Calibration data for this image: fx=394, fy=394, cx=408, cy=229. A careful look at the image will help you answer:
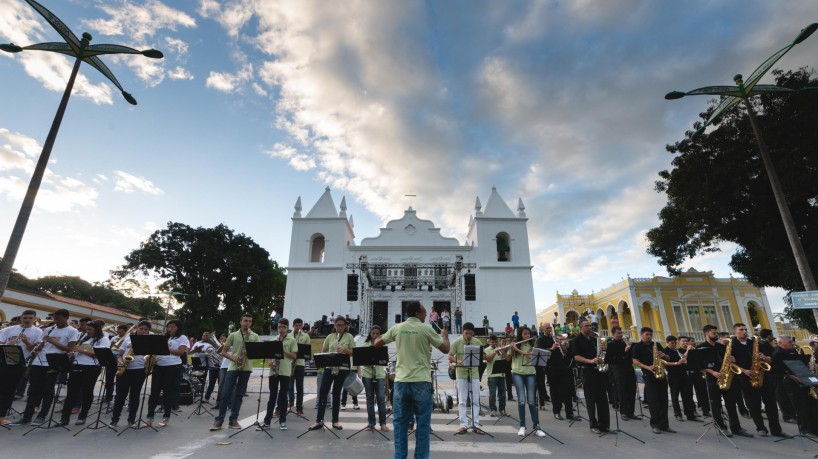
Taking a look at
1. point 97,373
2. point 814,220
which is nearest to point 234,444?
point 97,373

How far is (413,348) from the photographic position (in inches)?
187

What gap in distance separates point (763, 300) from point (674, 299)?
24.8 ft

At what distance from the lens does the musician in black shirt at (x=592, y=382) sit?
6945 mm

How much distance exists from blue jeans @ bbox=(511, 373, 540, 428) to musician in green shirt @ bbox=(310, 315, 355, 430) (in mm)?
3126

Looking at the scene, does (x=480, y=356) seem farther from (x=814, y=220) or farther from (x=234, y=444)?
(x=814, y=220)

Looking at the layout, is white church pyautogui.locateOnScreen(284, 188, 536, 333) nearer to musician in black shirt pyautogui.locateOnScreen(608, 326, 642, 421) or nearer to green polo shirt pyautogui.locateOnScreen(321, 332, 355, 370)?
musician in black shirt pyautogui.locateOnScreen(608, 326, 642, 421)

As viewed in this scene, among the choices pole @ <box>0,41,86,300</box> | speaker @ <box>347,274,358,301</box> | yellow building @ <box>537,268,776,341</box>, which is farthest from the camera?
yellow building @ <box>537,268,776,341</box>

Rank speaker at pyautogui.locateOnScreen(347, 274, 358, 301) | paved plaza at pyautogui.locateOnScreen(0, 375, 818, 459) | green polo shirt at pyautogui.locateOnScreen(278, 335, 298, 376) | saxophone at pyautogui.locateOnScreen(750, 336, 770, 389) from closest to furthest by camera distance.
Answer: paved plaza at pyautogui.locateOnScreen(0, 375, 818, 459)
saxophone at pyautogui.locateOnScreen(750, 336, 770, 389)
green polo shirt at pyautogui.locateOnScreen(278, 335, 298, 376)
speaker at pyautogui.locateOnScreen(347, 274, 358, 301)

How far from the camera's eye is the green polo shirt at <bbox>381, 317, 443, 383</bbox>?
4555 mm

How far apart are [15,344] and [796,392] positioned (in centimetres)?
1442

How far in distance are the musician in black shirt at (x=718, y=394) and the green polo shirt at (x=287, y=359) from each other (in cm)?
765

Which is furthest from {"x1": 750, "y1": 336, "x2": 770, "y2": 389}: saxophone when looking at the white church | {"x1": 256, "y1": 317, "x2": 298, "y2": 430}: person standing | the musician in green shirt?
the white church

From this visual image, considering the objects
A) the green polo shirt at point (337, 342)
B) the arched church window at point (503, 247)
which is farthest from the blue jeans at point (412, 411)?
the arched church window at point (503, 247)

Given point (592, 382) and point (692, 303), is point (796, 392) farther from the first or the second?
point (692, 303)
